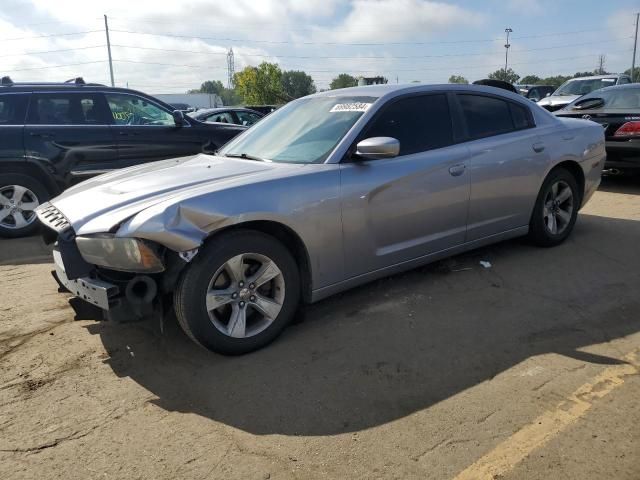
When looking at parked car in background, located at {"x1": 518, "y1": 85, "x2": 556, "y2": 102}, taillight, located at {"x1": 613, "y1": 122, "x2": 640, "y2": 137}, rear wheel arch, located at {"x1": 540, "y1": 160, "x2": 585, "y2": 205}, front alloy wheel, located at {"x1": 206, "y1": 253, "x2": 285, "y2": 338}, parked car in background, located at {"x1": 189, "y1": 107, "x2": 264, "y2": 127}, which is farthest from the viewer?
parked car in background, located at {"x1": 518, "y1": 85, "x2": 556, "y2": 102}

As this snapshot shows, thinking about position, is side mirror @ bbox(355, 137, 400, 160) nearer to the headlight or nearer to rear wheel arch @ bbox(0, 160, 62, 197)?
the headlight

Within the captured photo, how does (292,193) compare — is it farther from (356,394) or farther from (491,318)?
(491,318)

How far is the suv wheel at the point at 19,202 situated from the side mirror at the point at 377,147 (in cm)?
468

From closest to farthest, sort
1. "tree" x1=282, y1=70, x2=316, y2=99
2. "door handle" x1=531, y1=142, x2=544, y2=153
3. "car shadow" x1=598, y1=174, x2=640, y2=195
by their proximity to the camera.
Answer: "door handle" x1=531, y1=142, x2=544, y2=153 < "car shadow" x1=598, y1=174, x2=640, y2=195 < "tree" x1=282, y1=70, x2=316, y2=99

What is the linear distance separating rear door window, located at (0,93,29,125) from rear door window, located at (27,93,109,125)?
0.09 metres

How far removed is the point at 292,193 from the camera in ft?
11.0

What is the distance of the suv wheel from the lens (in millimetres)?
6375

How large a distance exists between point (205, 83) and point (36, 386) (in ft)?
482

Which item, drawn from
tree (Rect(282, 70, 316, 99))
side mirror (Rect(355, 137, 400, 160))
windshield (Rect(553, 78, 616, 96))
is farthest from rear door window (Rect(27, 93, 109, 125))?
tree (Rect(282, 70, 316, 99))

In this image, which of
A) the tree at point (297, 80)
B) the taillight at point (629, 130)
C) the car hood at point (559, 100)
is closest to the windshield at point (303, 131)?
the taillight at point (629, 130)

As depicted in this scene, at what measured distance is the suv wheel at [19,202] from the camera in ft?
20.9

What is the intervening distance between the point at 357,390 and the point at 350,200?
130 cm

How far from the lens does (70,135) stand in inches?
260

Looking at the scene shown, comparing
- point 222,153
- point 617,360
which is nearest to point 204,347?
point 222,153
